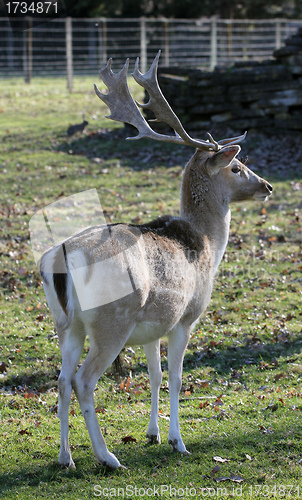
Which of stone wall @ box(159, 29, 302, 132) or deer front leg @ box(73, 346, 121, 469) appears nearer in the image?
deer front leg @ box(73, 346, 121, 469)

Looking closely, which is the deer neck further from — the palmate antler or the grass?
the grass

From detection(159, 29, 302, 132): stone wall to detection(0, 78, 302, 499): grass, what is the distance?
3.61m

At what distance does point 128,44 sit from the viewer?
77.5 feet

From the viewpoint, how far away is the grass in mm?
4301

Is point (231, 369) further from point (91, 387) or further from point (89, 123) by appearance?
point (89, 123)

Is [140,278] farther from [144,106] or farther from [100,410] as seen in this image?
[144,106]

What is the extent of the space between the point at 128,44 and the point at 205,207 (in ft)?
65.1

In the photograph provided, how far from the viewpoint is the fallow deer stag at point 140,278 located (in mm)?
4129

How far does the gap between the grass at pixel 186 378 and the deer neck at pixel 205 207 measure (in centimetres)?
155

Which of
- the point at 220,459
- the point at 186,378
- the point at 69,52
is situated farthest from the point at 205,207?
the point at 69,52

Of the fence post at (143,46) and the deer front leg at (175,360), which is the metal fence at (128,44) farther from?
the deer front leg at (175,360)

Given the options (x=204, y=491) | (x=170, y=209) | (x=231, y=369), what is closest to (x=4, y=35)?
(x=170, y=209)

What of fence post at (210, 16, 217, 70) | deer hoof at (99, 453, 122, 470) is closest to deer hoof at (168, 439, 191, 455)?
deer hoof at (99, 453, 122, 470)

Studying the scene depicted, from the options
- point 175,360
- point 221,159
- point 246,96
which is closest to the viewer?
point 175,360
